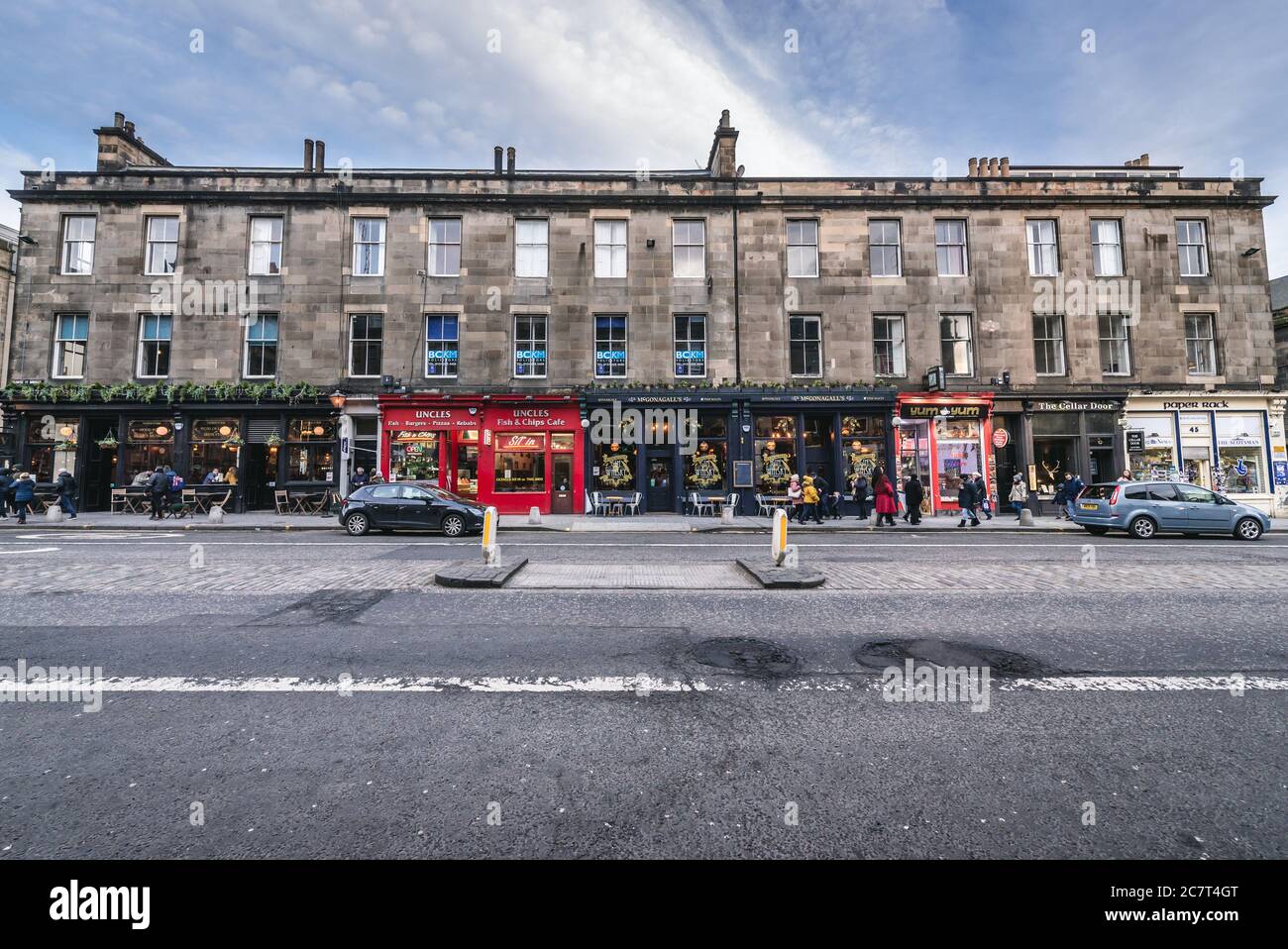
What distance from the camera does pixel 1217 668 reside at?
4.49 meters

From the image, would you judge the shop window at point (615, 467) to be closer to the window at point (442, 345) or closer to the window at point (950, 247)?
the window at point (442, 345)

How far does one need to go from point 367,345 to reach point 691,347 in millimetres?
12791

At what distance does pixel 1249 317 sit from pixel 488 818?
1299 inches

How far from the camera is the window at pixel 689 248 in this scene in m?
22.6

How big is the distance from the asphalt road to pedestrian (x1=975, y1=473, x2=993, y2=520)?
12.7 metres

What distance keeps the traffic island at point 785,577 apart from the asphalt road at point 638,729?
558mm

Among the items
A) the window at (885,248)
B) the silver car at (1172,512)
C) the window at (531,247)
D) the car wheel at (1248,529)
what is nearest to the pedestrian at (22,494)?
the window at (531,247)

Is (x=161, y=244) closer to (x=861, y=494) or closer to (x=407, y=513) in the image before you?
(x=407, y=513)

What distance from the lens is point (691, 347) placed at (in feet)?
72.9

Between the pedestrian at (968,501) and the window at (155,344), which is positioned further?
the window at (155,344)

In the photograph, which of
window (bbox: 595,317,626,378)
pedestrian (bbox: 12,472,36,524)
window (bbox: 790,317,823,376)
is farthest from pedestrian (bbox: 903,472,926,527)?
pedestrian (bbox: 12,472,36,524)

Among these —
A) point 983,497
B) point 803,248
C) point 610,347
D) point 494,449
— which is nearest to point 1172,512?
point 983,497
